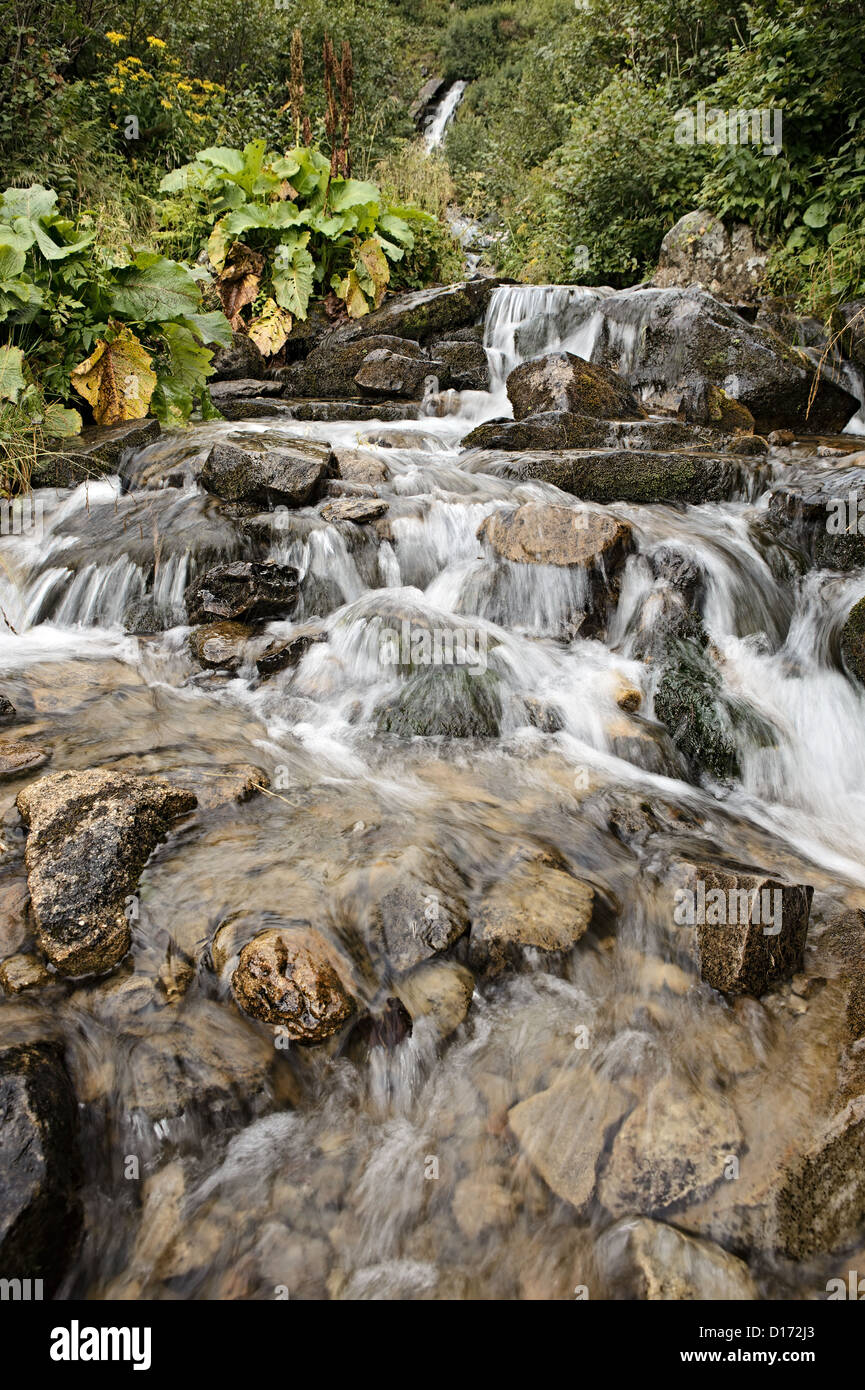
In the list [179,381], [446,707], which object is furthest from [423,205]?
[446,707]

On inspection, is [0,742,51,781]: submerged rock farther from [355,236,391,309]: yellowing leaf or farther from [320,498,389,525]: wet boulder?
[355,236,391,309]: yellowing leaf

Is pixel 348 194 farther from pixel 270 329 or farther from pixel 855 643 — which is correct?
pixel 855 643

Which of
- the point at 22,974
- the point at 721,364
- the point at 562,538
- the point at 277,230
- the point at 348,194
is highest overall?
the point at 348,194

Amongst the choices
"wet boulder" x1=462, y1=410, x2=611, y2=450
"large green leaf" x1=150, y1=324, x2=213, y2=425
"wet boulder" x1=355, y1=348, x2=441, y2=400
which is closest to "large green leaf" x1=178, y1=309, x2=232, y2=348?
"large green leaf" x1=150, y1=324, x2=213, y2=425

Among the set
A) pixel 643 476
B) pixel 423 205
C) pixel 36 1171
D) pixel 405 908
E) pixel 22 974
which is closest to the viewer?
pixel 36 1171

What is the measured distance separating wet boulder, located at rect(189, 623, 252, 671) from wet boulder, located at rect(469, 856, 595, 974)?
94.4 inches

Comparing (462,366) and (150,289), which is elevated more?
(150,289)

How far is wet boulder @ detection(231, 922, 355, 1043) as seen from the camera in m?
2.22

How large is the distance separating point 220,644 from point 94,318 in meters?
3.86

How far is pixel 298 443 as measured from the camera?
6.40m

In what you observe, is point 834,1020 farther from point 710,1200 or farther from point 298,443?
point 298,443

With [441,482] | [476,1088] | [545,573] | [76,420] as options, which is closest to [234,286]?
[76,420]

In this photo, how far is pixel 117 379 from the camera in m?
6.80

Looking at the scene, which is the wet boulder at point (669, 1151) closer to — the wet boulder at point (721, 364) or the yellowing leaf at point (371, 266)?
the wet boulder at point (721, 364)
